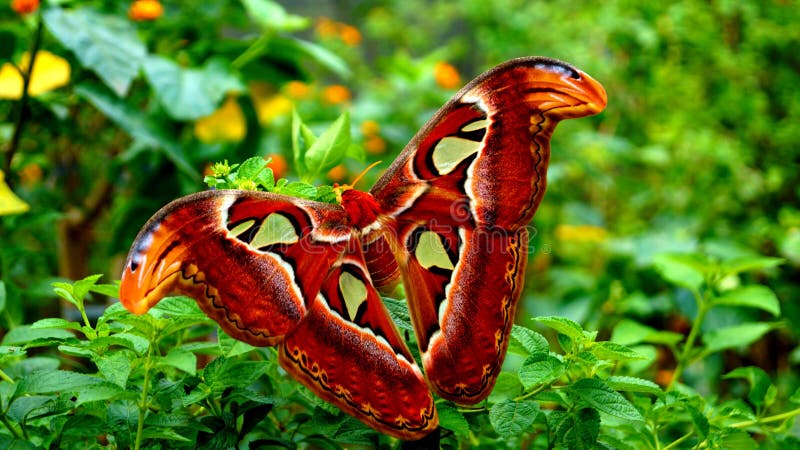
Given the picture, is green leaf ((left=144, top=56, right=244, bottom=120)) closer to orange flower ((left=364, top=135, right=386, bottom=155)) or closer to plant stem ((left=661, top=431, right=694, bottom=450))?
orange flower ((left=364, top=135, right=386, bottom=155))

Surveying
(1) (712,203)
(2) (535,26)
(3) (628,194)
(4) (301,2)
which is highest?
(2) (535,26)

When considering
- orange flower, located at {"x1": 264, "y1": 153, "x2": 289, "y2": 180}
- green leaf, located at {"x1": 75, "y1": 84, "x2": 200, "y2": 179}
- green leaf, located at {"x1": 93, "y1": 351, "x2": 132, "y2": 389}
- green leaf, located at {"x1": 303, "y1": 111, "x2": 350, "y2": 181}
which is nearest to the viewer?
green leaf, located at {"x1": 93, "y1": 351, "x2": 132, "y2": 389}

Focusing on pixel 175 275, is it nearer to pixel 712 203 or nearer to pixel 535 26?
pixel 712 203

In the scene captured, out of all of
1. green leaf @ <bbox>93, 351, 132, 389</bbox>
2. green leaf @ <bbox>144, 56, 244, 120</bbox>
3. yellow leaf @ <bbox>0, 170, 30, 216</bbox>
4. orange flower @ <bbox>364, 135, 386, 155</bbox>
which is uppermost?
green leaf @ <bbox>93, 351, 132, 389</bbox>

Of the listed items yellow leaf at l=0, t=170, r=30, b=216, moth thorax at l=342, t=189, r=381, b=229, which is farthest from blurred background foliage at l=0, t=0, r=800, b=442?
moth thorax at l=342, t=189, r=381, b=229

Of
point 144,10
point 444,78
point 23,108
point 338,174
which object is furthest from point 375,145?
point 23,108

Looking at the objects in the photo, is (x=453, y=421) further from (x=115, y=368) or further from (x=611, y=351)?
(x=115, y=368)

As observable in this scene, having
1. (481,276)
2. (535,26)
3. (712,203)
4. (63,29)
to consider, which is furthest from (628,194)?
(481,276)
